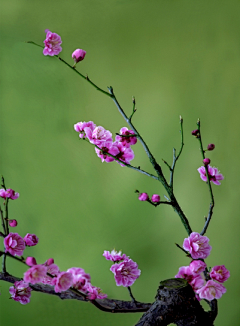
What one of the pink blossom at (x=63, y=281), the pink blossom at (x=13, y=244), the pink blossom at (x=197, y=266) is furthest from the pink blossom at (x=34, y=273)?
the pink blossom at (x=197, y=266)

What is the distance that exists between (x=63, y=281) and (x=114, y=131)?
116 cm

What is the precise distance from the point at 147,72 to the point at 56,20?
63 centimetres

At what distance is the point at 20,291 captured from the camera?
0.97 m

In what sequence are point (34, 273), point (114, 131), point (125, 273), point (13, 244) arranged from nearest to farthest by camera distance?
point (34, 273) → point (13, 244) → point (125, 273) → point (114, 131)

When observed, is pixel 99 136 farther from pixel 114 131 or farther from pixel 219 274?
pixel 114 131

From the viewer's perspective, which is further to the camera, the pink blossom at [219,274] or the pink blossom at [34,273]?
the pink blossom at [219,274]

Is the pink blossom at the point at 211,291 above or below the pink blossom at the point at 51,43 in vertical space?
below

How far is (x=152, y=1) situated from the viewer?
5.77 feet

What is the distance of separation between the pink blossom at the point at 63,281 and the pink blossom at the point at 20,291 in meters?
0.34

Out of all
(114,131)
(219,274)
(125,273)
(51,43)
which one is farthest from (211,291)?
(114,131)

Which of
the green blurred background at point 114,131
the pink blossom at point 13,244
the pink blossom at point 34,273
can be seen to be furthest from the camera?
the green blurred background at point 114,131

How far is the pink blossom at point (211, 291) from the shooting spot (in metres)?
0.83

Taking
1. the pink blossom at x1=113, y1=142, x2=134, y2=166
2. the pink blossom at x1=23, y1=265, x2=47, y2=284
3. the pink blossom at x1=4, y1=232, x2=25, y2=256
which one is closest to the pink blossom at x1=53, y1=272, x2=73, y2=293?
the pink blossom at x1=23, y1=265, x2=47, y2=284

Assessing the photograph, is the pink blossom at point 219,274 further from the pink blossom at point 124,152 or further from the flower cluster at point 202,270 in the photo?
the pink blossom at point 124,152
